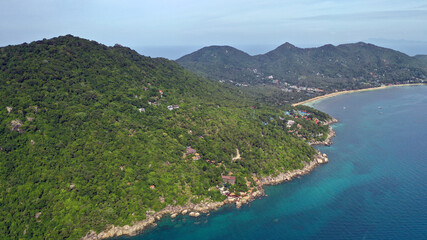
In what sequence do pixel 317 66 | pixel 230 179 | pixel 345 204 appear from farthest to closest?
pixel 317 66, pixel 230 179, pixel 345 204

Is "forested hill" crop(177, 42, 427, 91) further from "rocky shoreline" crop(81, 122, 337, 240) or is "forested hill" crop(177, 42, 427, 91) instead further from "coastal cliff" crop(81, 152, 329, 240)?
"coastal cliff" crop(81, 152, 329, 240)

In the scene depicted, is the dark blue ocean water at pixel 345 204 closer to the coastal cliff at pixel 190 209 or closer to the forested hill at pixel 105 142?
the coastal cliff at pixel 190 209

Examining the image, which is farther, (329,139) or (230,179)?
(329,139)

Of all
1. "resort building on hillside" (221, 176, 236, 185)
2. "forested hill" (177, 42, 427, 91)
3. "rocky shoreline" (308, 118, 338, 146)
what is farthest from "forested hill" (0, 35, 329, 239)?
"forested hill" (177, 42, 427, 91)

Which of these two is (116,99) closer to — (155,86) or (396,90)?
(155,86)

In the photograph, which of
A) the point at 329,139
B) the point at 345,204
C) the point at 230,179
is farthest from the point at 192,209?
the point at 329,139

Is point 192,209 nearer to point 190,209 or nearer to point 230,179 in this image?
point 190,209

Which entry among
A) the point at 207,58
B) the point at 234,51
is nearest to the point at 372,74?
the point at 234,51
